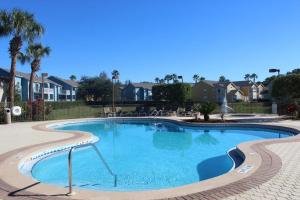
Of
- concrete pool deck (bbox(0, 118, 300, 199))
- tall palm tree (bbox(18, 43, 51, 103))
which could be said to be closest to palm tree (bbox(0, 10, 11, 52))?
tall palm tree (bbox(18, 43, 51, 103))

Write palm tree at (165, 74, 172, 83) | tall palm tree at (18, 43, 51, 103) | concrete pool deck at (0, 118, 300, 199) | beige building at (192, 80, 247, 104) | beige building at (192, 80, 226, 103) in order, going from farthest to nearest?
palm tree at (165, 74, 172, 83), beige building at (192, 80, 247, 104), beige building at (192, 80, 226, 103), tall palm tree at (18, 43, 51, 103), concrete pool deck at (0, 118, 300, 199)

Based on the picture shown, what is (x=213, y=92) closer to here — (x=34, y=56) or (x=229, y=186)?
(x=34, y=56)

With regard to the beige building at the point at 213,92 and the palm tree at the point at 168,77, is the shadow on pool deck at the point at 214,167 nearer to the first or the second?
the beige building at the point at 213,92

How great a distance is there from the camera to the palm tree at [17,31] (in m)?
26.5

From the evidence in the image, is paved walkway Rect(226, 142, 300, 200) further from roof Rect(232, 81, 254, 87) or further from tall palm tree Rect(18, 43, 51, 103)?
roof Rect(232, 81, 254, 87)

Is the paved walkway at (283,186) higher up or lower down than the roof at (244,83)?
lower down

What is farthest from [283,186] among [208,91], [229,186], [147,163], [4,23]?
[208,91]

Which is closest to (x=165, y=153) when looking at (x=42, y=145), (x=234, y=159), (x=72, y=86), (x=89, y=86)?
(x=234, y=159)

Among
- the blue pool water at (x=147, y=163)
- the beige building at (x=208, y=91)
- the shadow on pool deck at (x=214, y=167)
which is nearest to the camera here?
the blue pool water at (x=147, y=163)

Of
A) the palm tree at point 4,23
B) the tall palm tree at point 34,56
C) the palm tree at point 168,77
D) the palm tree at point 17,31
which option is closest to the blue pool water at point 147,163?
the palm tree at point 17,31

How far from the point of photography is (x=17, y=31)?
27203mm

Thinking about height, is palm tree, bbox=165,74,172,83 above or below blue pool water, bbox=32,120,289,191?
above

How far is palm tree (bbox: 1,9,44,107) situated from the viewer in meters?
26.5

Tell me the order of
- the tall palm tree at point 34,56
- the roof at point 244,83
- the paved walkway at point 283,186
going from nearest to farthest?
the paved walkway at point 283,186
the tall palm tree at point 34,56
the roof at point 244,83
